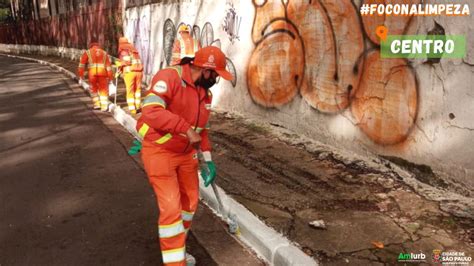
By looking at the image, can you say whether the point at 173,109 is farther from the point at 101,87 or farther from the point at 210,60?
the point at 101,87

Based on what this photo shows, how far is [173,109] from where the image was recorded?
10.7 feet

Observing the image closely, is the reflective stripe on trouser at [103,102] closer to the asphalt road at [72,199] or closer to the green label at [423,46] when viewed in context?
the asphalt road at [72,199]

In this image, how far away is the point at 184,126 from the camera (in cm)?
300

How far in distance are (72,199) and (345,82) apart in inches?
155

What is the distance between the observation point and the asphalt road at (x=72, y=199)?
390cm

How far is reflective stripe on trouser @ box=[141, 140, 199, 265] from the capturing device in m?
3.16

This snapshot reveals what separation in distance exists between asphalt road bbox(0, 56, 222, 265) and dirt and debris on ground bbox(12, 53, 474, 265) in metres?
1.00

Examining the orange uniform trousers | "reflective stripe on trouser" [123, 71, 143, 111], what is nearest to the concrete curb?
"reflective stripe on trouser" [123, 71, 143, 111]

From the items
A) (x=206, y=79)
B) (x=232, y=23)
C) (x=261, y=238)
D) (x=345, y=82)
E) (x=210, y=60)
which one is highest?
(x=232, y=23)

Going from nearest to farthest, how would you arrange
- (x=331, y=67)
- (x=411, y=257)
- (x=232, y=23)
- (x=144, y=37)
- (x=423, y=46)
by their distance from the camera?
(x=411, y=257) < (x=423, y=46) < (x=331, y=67) < (x=232, y=23) < (x=144, y=37)

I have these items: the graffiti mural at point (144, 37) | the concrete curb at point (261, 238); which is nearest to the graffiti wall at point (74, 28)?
the graffiti mural at point (144, 37)

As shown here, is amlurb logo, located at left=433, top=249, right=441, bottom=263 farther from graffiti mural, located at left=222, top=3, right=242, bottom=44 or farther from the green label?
graffiti mural, located at left=222, top=3, right=242, bottom=44

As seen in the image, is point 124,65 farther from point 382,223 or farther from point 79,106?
point 382,223

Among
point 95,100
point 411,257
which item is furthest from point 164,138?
point 95,100
